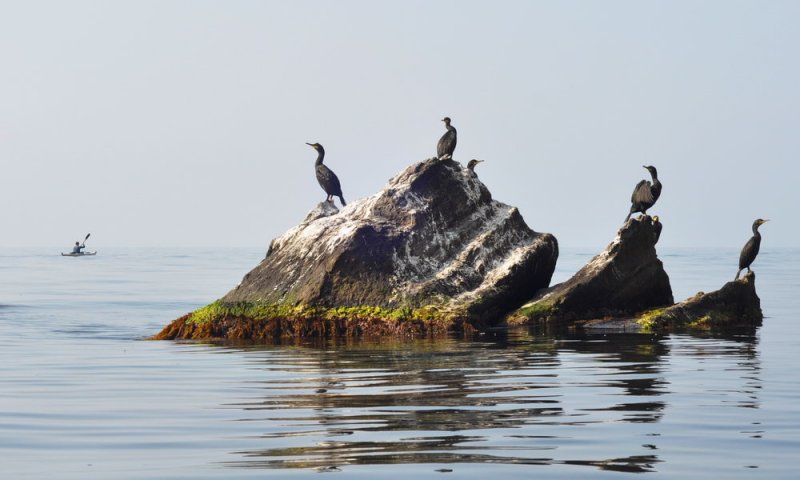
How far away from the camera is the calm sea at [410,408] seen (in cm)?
763

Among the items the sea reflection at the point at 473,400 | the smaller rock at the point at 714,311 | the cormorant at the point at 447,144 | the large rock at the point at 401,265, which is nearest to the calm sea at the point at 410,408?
the sea reflection at the point at 473,400

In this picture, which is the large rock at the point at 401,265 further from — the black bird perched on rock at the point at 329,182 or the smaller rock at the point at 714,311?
the smaller rock at the point at 714,311

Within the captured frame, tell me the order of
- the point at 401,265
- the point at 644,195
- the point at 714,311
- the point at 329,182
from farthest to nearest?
the point at 329,182 → the point at 644,195 → the point at 714,311 → the point at 401,265

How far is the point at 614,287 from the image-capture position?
21.2m

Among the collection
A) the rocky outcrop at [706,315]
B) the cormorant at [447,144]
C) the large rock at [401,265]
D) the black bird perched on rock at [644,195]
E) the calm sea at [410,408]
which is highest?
the cormorant at [447,144]

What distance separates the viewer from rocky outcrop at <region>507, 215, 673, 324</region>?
67.9 ft

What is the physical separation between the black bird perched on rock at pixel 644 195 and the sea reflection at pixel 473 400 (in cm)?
507

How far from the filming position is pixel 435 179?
72.2 feet

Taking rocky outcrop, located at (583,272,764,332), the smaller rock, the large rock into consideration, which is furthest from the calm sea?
the smaller rock

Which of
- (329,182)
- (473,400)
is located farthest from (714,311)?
(473,400)

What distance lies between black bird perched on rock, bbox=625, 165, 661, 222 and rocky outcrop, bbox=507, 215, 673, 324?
721 mm

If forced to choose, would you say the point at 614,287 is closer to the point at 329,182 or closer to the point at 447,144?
the point at 447,144

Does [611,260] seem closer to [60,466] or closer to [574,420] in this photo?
[574,420]

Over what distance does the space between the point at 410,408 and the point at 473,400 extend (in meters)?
0.80
